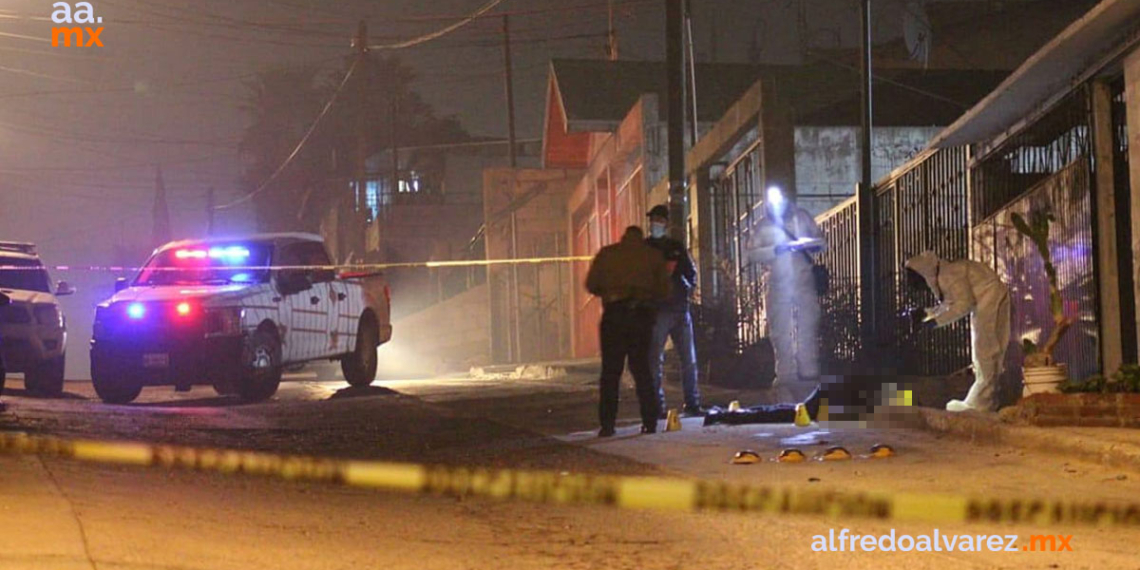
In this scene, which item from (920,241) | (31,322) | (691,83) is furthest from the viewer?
(691,83)

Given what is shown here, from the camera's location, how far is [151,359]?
1556 centimetres

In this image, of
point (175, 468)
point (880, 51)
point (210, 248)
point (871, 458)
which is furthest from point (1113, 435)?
point (880, 51)

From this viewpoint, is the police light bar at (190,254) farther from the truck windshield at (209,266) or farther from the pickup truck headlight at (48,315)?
the pickup truck headlight at (48,315)

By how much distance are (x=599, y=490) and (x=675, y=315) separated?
4.60 meters

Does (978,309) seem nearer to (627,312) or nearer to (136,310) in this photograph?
(627,312)

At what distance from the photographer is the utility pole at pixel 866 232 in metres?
16.4

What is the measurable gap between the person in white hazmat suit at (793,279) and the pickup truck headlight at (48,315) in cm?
912

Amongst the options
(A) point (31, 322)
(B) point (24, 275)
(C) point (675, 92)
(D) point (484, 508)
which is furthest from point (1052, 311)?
(B) point (24, 275)

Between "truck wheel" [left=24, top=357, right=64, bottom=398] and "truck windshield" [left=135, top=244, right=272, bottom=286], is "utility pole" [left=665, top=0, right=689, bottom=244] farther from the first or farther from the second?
"truck wheel" [left=24, top=357, right=64, bottom=398]

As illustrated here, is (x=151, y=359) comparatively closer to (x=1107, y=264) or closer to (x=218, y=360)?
(x=218, y=360)

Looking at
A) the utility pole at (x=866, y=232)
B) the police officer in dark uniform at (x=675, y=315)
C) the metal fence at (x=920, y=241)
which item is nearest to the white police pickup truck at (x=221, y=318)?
the police officer in dark uniform at (x=675, y=315)

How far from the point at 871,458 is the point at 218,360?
8.56 meters

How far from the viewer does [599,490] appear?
7707 mm

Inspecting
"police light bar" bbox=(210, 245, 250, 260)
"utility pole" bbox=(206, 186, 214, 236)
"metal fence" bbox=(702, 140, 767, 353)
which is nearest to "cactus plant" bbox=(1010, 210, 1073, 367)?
"metal fence" bbox=(702, 140, 767, 353)
